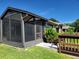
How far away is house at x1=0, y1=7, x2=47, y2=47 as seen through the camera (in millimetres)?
12492

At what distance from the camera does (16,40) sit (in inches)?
515

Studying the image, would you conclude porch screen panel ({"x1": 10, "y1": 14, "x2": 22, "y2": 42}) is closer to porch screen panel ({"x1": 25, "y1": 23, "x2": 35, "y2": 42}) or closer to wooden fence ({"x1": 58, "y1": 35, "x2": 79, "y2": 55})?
porch screen panel ({"x1": 25, "y1": 23, "x2": 35, "y2": 42})

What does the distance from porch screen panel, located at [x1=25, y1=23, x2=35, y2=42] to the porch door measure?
2.20 ft

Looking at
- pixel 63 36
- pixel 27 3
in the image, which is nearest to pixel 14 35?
pixel 63 36

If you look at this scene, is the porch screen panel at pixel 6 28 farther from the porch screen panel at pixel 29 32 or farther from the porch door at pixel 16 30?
the porch screen panel at pixel 29 32

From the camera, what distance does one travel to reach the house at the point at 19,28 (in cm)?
1249

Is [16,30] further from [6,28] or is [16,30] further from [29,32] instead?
[6,28]

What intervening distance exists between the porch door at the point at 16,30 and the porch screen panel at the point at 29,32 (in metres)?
0.67

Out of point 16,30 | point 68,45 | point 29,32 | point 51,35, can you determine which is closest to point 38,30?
point 51,35

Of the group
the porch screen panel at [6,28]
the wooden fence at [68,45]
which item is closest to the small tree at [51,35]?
the wooden fence at [68,45]

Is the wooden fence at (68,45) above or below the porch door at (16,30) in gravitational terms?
below

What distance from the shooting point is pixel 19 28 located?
1267cm

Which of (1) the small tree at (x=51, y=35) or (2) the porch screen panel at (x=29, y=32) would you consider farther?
(1) the small tree at (x=51, y=35)

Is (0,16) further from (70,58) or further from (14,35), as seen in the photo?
(70,58)
